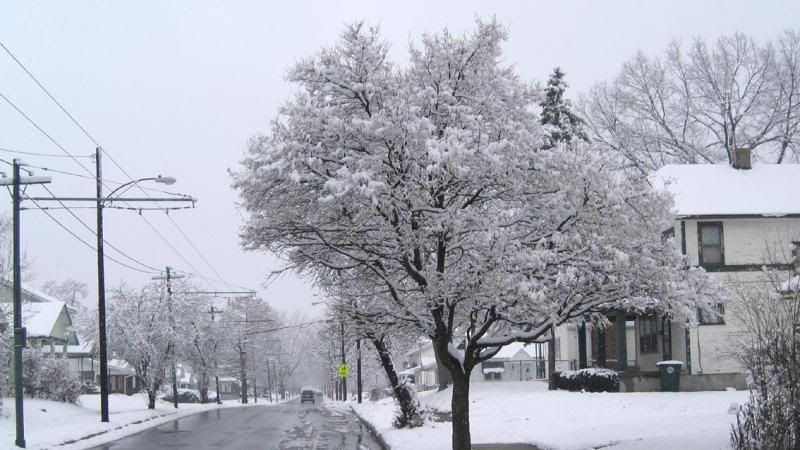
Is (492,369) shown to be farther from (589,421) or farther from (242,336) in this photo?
(589,421)

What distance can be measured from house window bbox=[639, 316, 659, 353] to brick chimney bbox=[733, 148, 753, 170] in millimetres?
7609

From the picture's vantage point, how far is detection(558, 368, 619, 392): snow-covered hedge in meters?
31.4

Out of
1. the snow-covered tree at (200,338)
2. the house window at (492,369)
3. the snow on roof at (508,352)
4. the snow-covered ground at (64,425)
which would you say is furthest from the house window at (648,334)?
the snow on roof at (508,352)

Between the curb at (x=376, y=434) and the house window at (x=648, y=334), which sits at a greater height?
the house window at (x=648, y=334)

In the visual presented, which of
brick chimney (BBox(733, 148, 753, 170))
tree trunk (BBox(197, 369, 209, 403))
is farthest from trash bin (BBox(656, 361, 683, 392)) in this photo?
tree trunk (BBox(197, 369, 209, 403))

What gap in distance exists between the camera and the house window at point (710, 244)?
32438 mm

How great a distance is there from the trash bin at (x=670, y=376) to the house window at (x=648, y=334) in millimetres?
4451

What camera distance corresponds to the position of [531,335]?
15.1m

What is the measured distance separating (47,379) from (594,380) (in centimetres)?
2284

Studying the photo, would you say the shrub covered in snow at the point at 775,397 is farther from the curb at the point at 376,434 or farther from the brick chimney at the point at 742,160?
the brick chimney at the point at 742,160

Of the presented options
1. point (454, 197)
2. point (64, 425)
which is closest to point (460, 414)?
point (454, 197)

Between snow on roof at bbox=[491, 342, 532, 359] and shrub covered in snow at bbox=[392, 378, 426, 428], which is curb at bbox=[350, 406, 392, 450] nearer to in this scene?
shrub covered in snow at bbox=[392, 378, 426, 428]

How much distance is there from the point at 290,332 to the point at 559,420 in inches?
5865

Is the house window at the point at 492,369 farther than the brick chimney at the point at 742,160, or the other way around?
the house window at the point at 492,369
